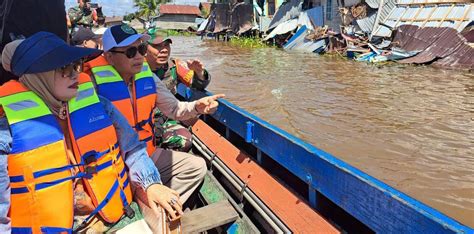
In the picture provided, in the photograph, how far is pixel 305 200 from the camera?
2.37m

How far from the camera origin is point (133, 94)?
250cm

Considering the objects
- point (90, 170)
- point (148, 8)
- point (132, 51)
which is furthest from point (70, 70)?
point (148, 8)

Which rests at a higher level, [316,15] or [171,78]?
[316,15]

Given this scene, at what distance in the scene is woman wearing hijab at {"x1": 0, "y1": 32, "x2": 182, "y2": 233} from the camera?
5.16 ft

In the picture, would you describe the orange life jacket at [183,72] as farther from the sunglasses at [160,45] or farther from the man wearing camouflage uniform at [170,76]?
the sunglasses at [160,45]

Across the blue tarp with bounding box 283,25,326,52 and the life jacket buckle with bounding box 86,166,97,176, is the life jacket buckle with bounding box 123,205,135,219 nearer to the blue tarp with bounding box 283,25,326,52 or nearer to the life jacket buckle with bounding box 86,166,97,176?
the life jacket buckle with bounding box 86,166,97,176

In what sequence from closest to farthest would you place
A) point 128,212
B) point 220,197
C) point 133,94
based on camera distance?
point 128,212 < point 133,94 < point 220,197

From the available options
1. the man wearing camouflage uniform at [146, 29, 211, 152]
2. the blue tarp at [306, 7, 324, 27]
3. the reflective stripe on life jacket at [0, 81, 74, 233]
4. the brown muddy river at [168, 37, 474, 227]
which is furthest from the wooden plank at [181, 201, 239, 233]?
the blue tarp at [306, 7, 324, 27]

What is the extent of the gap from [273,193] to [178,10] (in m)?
49.6

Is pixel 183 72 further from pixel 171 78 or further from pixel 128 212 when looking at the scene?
pixel 128 212

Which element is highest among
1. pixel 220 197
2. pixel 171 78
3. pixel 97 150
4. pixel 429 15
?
pixel 429 15

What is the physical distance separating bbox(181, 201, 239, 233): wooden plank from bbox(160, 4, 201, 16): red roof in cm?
4839

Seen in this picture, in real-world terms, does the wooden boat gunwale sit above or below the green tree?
below

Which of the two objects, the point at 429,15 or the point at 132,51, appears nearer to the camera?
the point at 132,51
